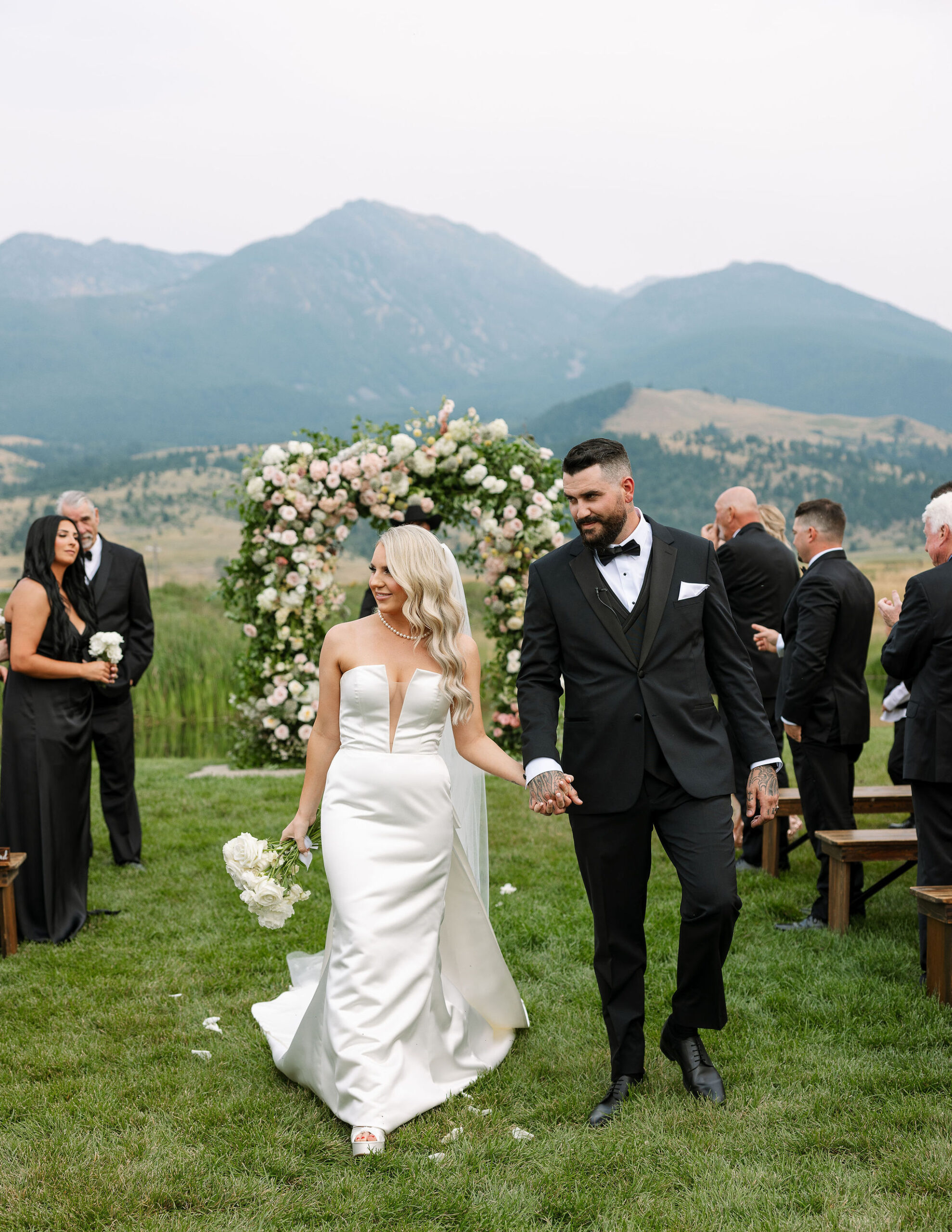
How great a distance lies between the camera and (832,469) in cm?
13275

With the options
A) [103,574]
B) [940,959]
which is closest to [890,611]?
[940,959]

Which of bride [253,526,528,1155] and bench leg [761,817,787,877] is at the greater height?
bride [253,526,528,1155]

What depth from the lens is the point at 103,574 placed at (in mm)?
7742

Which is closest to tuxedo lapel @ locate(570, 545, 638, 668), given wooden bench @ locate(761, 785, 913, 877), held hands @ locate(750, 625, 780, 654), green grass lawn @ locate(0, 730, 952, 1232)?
green grass lawn @ locate(0, 730, 952, 1232)

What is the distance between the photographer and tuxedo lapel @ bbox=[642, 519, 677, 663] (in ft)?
13.0

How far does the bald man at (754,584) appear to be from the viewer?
7.51 m

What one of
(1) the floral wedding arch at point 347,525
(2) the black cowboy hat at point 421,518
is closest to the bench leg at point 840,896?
(2) the black cowboy hat at point 421,518

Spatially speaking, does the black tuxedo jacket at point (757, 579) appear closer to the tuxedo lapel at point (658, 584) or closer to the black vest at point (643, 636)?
the tuxedo lapel at point (658, 584)

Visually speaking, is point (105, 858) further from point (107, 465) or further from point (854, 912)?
point (107, 465)

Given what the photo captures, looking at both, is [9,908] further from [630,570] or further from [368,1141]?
[630,570]

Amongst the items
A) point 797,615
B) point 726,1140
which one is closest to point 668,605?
point 726,1140

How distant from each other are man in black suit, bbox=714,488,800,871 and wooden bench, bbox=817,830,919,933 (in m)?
1.29

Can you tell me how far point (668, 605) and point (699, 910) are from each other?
3.64 feet

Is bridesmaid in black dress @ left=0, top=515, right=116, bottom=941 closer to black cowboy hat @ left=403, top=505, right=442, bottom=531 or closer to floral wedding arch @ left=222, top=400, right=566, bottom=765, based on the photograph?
black cowboy hat @ left=403, top=505, right=442, bottom=531
